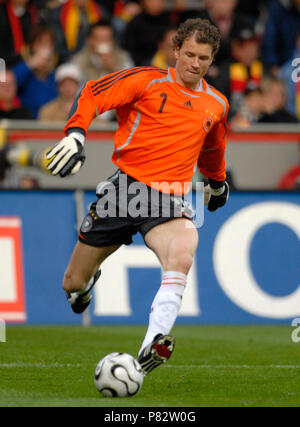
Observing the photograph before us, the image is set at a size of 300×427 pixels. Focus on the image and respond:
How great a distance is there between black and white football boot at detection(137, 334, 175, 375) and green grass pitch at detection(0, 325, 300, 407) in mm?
227

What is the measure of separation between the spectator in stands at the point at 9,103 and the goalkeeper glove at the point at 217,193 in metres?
5.49

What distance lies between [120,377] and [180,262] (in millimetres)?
911

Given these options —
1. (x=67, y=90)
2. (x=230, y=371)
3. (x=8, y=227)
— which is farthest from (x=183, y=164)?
(x=67, y=90)

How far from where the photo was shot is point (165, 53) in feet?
45.3

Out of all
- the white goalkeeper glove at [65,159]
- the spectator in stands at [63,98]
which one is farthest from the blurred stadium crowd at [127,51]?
the white goalkeeper glove at [65,159]

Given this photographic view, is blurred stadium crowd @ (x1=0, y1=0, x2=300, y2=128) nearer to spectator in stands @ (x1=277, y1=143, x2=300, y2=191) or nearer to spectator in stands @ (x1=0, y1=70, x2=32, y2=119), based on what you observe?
spectator in stands @ (x1=0, y1=70, x2=32, y2=119)

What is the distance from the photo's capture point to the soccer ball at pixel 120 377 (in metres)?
6.02

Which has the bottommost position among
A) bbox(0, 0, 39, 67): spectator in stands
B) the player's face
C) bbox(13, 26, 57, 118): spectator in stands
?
the player's face

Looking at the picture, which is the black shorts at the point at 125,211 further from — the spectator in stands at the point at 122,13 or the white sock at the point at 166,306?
the spectator in stands at the point at 122,13

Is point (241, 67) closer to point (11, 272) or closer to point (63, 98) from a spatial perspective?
point (63, 98)

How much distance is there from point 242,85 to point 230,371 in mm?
7410

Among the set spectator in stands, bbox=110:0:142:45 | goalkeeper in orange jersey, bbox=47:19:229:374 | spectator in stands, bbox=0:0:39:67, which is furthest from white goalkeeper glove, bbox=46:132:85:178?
spectator in stands, bbox=110:0:142:45

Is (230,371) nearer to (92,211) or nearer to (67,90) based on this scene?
(92,211)

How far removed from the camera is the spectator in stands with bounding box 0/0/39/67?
1409 cm
